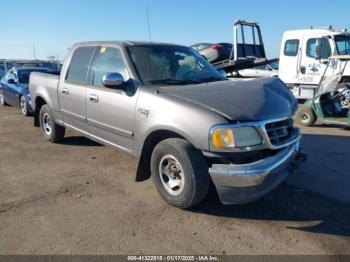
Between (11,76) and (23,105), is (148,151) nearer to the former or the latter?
(23,105)

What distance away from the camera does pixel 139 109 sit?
4164mm

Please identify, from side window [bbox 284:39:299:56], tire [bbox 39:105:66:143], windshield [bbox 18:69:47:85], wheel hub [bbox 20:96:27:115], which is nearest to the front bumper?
tire [bbox 39:105:66:143]

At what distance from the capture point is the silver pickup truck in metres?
3.42

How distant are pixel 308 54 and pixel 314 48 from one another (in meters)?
0.29

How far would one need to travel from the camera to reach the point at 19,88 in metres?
10.5

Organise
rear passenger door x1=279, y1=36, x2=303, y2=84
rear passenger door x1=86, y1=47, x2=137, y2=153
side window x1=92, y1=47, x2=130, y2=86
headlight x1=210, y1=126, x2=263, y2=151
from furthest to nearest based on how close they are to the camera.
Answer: rear passenger door x1=279, y1=36, x2=303, y2=84
side window x1=92, y1=47, x2=130, y2=86
rear passenger door x1=86, y1=47, x2=137, y2=153
headlight x1=210, y1=126, x2=263, y2=151

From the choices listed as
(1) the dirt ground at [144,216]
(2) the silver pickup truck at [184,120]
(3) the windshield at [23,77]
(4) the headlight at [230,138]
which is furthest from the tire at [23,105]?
(4) the headlight at [230,138]

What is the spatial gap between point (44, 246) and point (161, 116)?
172 centimetres

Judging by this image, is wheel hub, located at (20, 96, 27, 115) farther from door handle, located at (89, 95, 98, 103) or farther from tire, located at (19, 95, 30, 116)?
door handle, located at (89, 95, 98, 103)

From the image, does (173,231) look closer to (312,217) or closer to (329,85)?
(312,217)

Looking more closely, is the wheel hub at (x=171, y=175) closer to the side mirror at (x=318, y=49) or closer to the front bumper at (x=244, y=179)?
the front bumper at (x=244, y=179)

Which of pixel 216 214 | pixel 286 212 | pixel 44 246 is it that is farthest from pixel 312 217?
pixel 44 246

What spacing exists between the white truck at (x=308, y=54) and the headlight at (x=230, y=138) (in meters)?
8.66

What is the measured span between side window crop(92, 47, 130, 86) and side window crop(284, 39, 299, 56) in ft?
31.1
